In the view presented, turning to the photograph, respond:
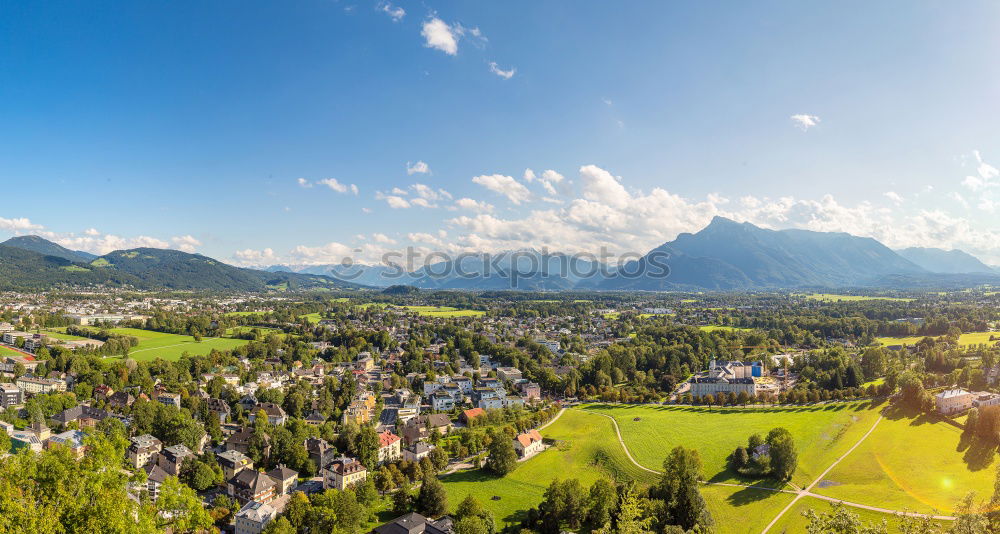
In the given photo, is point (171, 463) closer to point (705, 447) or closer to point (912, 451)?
point (705, 447)

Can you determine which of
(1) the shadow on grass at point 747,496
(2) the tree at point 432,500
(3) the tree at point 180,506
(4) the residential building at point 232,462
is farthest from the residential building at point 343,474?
(1) the shadow on grass at point 747,496

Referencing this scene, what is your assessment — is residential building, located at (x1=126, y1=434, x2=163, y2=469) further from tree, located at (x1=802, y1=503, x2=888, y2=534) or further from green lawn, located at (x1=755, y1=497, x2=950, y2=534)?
tree, located at (x1=802, y1=503, x2=888, y2=534)

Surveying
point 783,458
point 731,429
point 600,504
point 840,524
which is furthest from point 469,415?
point 840,524

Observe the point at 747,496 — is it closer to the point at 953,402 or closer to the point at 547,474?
the point at 547,474

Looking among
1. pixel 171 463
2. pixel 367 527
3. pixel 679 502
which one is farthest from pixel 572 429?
pixel 171 463

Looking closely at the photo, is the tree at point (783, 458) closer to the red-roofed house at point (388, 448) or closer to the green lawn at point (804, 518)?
the green lawn at point (804, 518)

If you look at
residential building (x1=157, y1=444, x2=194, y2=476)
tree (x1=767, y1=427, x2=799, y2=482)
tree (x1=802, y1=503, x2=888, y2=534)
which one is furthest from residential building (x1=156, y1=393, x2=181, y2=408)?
tree (x1=802, y1=503, x2=888, y2=534)
